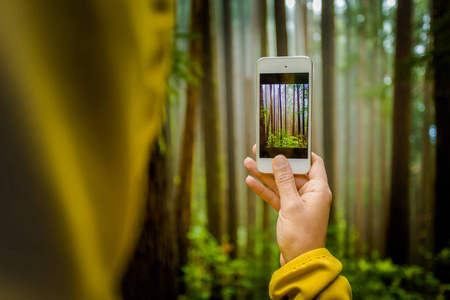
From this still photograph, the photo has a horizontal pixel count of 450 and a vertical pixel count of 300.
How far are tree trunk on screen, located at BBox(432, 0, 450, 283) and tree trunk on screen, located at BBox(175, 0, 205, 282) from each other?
1458 mm

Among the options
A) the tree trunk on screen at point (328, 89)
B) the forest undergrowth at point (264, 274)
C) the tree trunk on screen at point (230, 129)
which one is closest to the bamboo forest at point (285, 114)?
the tree trunk on screen at point (328, 89)

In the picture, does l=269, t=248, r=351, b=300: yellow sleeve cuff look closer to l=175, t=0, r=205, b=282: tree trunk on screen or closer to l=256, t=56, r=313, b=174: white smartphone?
l=256, t=56, r=313, b=174: white smartphone

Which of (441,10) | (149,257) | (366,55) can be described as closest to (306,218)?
(149,257)

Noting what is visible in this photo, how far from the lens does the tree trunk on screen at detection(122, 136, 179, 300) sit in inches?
52.6

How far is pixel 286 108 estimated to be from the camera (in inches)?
26.3

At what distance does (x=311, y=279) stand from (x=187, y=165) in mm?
1685

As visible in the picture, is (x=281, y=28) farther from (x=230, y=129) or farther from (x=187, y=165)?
(x=187, y=165)

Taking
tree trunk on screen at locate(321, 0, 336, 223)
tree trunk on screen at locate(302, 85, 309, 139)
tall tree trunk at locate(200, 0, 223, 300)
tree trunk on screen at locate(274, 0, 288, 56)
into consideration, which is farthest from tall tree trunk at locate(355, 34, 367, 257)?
tree trunk on screen at locate(302, 85, 309, 139)

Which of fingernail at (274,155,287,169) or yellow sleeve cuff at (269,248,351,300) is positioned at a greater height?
fingernail at (274,155,287,169)

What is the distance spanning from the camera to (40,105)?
1.76 ft

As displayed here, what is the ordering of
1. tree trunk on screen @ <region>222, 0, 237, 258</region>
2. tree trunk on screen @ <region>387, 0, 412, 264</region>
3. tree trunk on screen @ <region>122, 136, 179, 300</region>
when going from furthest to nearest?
1. tree trunk on screen @ <region>222, 0, 237, 258</region>
2. tree trunk on screen @ <region>387, 0, 412, 264</region>
3. tree trunk on screen @ <region>122, 136, 179, 300</region>

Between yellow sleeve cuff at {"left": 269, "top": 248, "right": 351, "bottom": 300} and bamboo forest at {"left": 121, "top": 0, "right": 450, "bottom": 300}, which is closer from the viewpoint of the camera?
yellow sleeve cuff at {"left": 269, "top": 248, "right": 351, "bottom": 300}

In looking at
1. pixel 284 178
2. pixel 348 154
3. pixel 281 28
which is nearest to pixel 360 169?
pixel 348 154

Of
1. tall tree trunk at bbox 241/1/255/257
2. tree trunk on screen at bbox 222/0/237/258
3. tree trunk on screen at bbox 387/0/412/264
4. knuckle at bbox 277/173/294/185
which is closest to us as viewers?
knuckle at bbox 277/173/294/185
